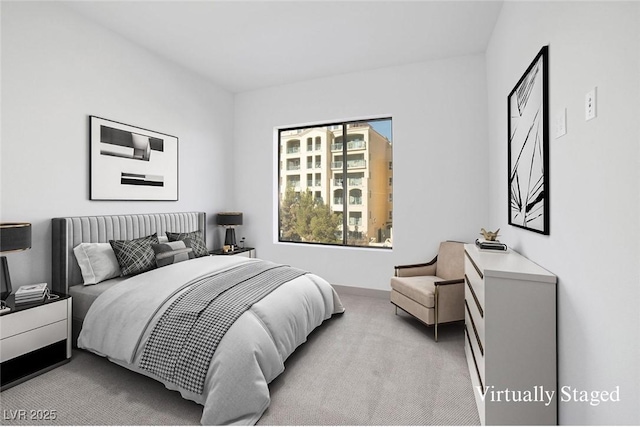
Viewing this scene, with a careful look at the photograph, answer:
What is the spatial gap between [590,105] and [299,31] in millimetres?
2683

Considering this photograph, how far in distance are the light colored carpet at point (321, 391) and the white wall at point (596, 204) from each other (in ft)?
2.43

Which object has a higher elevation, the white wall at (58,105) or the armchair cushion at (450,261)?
the white wall at (58,105)

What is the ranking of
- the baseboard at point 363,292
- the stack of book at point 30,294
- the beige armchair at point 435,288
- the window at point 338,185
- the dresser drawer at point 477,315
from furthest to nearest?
the window at point 338,185 < the baseboard at point 363,292 < the beige armchair at point 435,288 < the stack of book at point 30,294 < the dresser drawer at point 477,315

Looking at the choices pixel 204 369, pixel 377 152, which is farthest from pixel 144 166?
pixel 377 152

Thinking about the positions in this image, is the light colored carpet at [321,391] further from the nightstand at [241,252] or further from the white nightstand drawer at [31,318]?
the nightstand at [241,252]

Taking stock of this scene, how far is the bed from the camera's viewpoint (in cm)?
170

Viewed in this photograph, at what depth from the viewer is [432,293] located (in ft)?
8.82

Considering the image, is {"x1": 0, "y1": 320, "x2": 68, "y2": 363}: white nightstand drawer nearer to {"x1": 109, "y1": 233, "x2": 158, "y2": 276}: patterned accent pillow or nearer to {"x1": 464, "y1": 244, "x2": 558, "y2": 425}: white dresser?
{"x1": 109, "y1": 233, "x2": 158, "y2": 276}: patterned accent pillow

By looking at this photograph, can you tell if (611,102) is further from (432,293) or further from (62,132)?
(62,132)

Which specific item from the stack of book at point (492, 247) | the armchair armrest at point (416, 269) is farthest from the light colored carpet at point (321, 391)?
the stack of book at point (492, 247)

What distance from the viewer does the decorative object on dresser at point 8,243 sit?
1983 mm

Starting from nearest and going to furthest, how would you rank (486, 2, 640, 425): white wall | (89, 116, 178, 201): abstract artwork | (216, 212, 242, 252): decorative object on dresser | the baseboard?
(486, 2, 640, 425): white wall < (89, 116, 178, 201): abstract artwork < the baseboard < (216, 212, 242, 252): decorative object on dresser

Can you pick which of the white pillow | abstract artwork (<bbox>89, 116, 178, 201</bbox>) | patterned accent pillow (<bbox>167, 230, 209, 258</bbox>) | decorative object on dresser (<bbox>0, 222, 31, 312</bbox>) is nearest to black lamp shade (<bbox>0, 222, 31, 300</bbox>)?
decorative object on dresser (<bbox>0, 222, 31, 312</bbox>)

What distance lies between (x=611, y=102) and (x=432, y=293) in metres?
1.96
